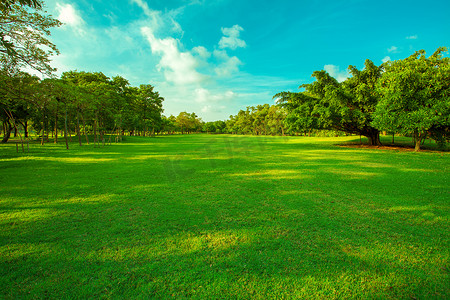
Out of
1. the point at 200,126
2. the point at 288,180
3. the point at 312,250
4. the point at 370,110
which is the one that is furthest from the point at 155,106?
the point at 200,126

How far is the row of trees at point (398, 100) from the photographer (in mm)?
13312

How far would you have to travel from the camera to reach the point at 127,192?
218 inches

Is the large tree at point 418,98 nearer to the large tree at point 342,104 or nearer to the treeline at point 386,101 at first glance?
the treeline at point 386,101

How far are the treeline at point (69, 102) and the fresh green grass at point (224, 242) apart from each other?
→ 1121 cm

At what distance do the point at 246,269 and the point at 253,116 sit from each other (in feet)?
309

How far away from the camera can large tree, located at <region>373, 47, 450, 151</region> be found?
511 inches

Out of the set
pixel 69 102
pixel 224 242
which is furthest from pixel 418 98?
pixel 69 102

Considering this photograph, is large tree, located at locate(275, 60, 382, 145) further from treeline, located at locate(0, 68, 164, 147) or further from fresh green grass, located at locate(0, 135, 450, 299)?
treeline, located at locate(0, 68, 164, 147)

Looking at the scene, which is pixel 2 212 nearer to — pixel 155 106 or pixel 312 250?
pixel 312 250

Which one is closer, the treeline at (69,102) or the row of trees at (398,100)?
the treeline at (69,102)

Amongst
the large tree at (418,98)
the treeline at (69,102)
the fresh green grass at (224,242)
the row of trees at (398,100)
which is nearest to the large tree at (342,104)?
Result: the row of trees at (398,100)

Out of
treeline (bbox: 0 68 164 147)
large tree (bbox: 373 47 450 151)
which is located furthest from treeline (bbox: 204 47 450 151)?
treeline (bbox: 0 68 164 147)

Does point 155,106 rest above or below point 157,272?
above

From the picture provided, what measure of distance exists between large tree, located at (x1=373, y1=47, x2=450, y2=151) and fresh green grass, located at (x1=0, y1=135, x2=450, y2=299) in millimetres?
10911
